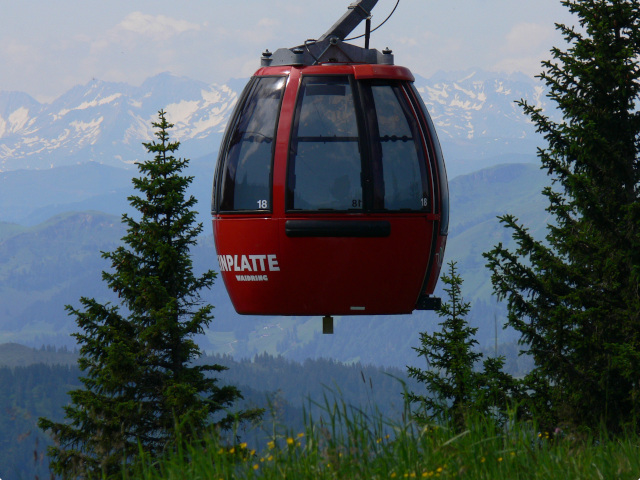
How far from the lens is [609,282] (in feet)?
56.1

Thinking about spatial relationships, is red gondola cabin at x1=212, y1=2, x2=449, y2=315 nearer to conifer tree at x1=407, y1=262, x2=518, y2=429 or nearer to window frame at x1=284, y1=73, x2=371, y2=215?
window frame at x1=284, y1=73, x2=371, y2=215

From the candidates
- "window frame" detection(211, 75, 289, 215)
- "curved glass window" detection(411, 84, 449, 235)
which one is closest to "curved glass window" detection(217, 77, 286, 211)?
"window frame" detection(211, 75, 289, 215)

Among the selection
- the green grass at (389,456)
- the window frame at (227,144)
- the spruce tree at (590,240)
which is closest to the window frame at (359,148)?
the window frame at (227,144)

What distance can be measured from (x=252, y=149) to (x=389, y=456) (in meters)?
Result: 3.30

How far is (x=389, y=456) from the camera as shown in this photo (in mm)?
5348

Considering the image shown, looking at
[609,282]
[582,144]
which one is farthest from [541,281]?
[582,144]

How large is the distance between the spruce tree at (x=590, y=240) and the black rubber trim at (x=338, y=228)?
8.83 m

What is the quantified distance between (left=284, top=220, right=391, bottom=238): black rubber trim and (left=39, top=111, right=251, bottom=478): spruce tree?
16886 mm

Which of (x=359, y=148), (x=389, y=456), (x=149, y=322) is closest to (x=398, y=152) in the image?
(x=359, y=148)

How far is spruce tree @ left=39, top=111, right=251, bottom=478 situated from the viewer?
79.6 feet

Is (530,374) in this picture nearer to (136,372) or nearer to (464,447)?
(136,372)

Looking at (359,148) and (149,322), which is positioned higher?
(359,148)

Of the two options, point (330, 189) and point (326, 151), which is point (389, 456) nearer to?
point (330, 189)

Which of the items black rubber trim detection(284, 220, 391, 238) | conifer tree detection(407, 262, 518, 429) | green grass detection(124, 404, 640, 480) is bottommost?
conifer tree detection(407, 262, 518, 429)
